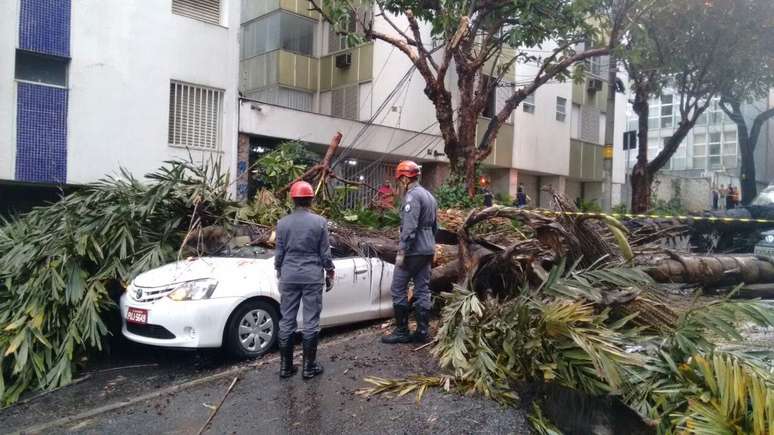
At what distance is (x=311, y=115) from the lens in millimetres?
14719

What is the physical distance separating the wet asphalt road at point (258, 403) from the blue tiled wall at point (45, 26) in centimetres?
718

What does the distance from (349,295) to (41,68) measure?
320 inches

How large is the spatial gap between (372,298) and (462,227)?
1.51 meters

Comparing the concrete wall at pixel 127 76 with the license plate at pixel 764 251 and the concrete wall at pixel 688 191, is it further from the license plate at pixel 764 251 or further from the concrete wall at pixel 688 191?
the concrete wall at pixel 688 191

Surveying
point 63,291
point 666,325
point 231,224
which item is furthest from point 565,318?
point 63,291

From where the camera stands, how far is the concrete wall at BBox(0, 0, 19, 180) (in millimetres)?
10578

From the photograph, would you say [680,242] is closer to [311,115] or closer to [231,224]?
[231,224]

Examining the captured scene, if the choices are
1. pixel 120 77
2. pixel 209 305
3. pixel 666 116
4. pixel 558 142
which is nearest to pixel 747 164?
pixel 558 142

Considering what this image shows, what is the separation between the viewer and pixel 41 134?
36.2 ft

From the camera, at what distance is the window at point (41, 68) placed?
10938 mm

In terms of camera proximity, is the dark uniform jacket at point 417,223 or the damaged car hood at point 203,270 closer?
the dark uniform jacket at point 417,223

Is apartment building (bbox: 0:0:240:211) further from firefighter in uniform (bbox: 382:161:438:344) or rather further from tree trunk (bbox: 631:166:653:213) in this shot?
tree trunk (bbox: 631:166:653:213)

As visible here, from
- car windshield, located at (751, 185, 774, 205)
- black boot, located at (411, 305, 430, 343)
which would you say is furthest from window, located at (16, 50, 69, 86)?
car windshield, located at (751, 185, 774, 205)

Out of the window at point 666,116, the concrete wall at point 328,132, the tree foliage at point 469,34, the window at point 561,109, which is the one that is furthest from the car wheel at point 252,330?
the window at point 666,116
